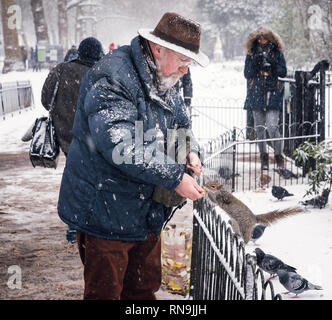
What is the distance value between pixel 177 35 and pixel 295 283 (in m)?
2.15

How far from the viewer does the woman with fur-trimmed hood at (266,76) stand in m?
8.08

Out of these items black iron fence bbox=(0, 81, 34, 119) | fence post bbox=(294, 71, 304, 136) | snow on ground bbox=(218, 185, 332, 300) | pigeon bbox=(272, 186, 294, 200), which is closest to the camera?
snow on ground bbox=(218, 185, 332, 300)

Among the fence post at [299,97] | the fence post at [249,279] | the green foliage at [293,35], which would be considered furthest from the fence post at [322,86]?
the green foliage at [293,35]

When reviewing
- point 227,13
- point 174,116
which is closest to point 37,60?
point 227,13

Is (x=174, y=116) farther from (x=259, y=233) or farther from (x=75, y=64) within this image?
(x=259, y=233)

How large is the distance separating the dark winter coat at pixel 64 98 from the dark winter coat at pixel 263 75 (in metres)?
4.55

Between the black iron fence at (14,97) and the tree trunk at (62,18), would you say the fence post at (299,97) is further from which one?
the tree trunk at (62,18)

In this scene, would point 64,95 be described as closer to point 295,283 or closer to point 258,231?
point 258,231

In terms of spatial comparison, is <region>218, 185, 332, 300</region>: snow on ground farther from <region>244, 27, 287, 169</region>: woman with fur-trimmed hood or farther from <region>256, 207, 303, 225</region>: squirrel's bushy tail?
<region>244, 27, 287, 169</region>: woman with fur-trimmed hood

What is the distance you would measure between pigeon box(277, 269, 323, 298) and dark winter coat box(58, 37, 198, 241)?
1409 mm

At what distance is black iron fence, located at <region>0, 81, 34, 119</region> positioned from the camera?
15641mm

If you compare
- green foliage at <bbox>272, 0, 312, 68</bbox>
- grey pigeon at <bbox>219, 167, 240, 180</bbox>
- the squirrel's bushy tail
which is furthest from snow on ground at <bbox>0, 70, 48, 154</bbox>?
green foliage at <bbox>272, 0, 312, 68</bbox>

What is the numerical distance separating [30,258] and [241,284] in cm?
273

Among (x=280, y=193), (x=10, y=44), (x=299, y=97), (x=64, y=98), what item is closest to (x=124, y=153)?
(x=64, y=98)
